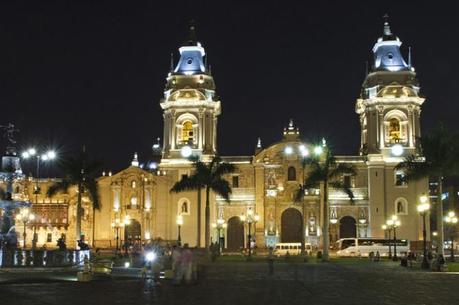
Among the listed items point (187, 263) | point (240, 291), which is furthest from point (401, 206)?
point (240, 291)

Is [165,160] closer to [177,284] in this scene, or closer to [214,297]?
[177,284]

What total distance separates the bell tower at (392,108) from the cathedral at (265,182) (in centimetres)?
11

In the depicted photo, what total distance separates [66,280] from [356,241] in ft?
142

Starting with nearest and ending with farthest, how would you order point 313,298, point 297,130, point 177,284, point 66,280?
point 313,298 → point 177,284 → point 66,280 → point 297,130

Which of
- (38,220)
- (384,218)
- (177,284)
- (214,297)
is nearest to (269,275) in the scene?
(177,284)

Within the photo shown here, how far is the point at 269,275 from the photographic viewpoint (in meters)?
33.9

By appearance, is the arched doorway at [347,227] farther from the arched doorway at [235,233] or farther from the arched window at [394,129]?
the arched doorway at [235,233]

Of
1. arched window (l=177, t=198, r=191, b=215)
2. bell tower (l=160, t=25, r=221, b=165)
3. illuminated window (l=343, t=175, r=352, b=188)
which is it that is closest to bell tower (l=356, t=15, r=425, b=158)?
illuminated window (l=343, t=175, r=352, b=188)

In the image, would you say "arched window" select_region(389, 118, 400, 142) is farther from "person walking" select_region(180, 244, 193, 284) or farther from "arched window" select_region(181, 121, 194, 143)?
"person walking" select_region(180, 244, 193, 284)

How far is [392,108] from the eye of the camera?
76.4 meters

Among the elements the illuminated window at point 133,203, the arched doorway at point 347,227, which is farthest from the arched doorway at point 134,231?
the arched doorway at point 347,227

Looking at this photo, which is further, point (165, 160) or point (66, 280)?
point (165, 160)

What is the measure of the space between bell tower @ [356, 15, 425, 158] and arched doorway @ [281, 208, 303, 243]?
421 inches

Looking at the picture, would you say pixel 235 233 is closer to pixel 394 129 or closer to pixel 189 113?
pixel 189 113
